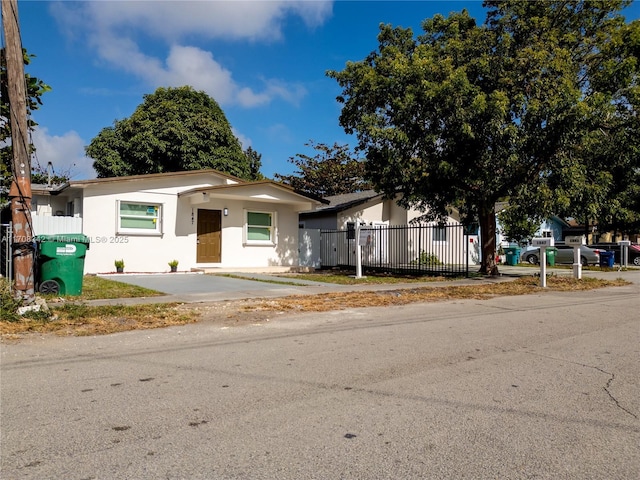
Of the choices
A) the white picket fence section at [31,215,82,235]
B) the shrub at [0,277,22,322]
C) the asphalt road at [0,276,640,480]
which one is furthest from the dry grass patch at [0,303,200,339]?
the white picket fence section at [31,215,82,235]

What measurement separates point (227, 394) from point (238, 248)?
15121 millimetres

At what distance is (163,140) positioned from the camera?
29.5 m

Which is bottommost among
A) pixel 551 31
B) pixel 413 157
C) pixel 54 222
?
pixel 54 222

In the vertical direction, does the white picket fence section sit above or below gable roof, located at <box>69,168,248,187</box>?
below

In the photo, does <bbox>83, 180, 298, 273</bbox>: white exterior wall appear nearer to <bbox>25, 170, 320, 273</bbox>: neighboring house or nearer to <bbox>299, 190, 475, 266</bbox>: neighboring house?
<bbox>25, 170, 320, 273</bbox>: neighboring house

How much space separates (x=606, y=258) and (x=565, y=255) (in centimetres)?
342

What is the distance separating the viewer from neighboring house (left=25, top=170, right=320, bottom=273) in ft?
53.8


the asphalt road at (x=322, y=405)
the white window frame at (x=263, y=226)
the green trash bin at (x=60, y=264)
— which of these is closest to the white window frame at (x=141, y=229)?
the white window frame at (x=263, y=226)

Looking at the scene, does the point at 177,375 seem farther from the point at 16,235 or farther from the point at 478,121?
the point at 478,121

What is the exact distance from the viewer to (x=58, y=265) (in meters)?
10.7

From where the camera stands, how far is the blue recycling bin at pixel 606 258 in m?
27.5

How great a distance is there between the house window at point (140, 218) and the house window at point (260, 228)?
351 cm

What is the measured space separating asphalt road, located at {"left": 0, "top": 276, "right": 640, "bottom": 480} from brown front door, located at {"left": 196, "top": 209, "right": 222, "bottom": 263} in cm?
1130

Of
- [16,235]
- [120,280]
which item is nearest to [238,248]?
[120,280]
